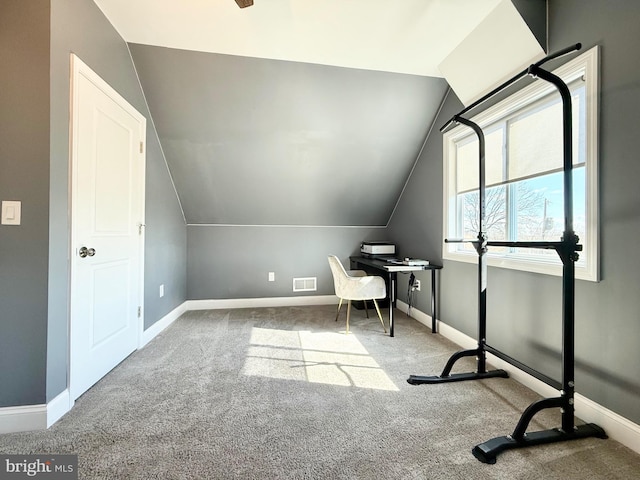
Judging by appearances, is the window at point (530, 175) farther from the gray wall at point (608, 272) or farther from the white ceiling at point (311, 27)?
the white ceiling at point (311, 27)

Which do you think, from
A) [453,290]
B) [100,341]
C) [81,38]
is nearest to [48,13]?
[81,38]

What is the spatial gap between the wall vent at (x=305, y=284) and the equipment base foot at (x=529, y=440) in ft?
9.69

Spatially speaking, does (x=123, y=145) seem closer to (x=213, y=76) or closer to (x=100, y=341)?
(x=213, y=76)

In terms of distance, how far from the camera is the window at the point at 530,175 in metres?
1.53

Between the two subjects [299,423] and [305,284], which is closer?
[299,423]

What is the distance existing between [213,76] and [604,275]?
3.11 m

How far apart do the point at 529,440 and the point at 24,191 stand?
277 cm

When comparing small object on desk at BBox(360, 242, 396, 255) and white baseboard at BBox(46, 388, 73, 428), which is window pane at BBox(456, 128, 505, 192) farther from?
white baseboard at BBox(46, 388, 73, 428)

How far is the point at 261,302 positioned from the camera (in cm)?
401

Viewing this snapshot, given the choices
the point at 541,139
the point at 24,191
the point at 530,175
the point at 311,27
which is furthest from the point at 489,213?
the point at 24,191

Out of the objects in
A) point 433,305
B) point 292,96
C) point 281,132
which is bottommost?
→ point 433,305

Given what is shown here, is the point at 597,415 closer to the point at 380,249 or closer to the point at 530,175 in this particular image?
the point at 530,175

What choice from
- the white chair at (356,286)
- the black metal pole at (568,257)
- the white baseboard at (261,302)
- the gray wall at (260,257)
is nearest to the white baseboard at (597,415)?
the black metal pole at (568,257)

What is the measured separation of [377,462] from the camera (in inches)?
49.1
